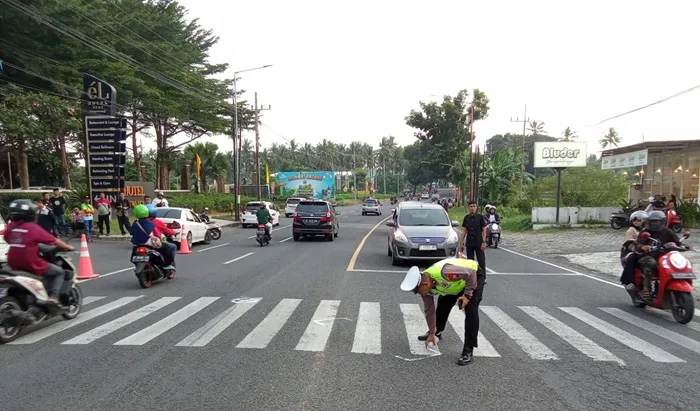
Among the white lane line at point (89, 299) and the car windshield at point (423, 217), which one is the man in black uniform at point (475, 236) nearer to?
the car windshield at point (423, 217)

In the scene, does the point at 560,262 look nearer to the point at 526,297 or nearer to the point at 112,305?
the point at 526,297

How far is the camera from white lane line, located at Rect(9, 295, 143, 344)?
5.87 m

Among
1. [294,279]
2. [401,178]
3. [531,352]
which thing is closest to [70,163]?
[294,279]

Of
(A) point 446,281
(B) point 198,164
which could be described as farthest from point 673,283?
(B) point 198,164

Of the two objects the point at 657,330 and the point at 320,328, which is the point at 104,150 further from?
the point at 657,330

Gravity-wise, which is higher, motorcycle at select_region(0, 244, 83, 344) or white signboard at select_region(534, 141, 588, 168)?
white signboard at select_region(534, 141, 588, 168)

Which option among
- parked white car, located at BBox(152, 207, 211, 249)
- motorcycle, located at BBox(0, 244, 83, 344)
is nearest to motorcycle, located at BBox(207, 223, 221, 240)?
parked white car, located at BBox(152, 207, 211, 249)

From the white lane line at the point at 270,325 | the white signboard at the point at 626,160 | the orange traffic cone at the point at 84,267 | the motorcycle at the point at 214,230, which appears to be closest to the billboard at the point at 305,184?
the white signboard at the point at 626,160

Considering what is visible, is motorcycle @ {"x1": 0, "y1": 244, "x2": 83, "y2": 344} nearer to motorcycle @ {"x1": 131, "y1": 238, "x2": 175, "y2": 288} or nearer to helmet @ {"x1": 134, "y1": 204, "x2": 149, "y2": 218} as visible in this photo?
motorcycle @ {"x1": 131, "y1": 238, "x2": 175, "y2": 288}

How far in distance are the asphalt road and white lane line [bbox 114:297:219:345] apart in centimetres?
2

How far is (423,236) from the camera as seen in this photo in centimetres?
1216

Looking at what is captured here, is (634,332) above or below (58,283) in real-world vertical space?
below

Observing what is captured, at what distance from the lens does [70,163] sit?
141 ft

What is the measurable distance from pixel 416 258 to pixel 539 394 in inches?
317
